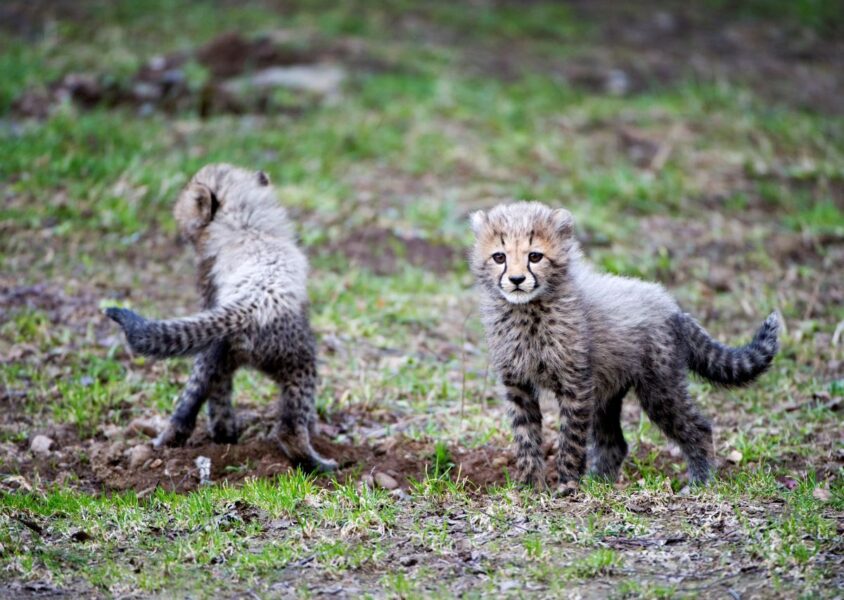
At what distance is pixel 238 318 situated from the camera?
18.9ft

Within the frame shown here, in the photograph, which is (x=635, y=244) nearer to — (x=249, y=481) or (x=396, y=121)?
(x=396, y=121)

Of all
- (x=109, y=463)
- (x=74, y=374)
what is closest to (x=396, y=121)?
(x=74, y=374)

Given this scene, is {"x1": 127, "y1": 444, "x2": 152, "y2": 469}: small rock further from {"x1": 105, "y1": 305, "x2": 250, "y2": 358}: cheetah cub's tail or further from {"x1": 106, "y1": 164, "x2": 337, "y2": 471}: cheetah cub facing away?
{"x1": 105, "y1": 305, "x2": 250, "y2": 358}: cheetah cub's tail

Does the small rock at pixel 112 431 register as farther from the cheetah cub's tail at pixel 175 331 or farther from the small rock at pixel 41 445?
the cheetah cub's tail at pixel 175 331

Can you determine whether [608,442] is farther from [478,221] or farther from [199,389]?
[199,389]

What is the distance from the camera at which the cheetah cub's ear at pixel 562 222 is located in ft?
18.0

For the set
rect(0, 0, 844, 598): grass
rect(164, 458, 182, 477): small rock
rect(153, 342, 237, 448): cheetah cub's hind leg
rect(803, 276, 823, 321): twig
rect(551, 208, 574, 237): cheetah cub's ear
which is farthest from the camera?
rect(803, 276, 823, 321): twig

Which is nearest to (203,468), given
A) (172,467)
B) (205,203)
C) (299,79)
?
(172,467)

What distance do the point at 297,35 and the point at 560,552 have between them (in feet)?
36.3

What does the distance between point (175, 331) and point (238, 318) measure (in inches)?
16.0

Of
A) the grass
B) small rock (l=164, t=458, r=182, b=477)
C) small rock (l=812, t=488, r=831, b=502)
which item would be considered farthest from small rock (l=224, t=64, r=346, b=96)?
small rock (l=812, t=488, r=831, b=502)

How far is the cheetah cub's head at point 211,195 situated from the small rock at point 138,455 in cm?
131

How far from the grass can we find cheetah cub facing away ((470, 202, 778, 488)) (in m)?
0.30

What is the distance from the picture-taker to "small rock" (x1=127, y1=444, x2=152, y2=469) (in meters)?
6.11
